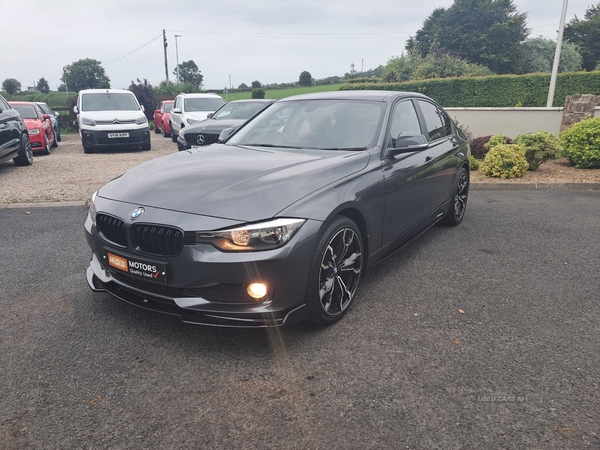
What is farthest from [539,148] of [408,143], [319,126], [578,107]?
[319,126]

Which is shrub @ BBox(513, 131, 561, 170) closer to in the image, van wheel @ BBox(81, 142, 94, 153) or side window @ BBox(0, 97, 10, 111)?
side window @ BBox(0, 97, 10, 111)


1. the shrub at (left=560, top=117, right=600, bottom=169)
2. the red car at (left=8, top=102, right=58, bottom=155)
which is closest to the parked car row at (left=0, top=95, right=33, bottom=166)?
the red car at (left=8, top=102, right=58, bottom=155)

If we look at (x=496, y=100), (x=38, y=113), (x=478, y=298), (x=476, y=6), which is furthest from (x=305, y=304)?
(x=476, y=6)

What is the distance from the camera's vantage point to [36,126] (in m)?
13.1

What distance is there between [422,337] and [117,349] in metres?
2.00

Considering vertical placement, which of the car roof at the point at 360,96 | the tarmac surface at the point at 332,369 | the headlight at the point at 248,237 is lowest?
the tarmac surface at the point at 332,369

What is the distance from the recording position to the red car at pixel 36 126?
13.1 meters

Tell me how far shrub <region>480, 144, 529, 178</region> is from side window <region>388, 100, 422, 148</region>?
16.7ft

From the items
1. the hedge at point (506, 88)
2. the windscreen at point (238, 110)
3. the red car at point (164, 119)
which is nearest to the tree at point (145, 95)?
the red car at point (164, 119)

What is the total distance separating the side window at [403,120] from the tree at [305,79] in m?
70.9

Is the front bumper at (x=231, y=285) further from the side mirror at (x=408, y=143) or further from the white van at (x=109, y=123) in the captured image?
the white van at (x=109, y=123)

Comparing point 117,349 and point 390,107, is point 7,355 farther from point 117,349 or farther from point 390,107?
point 390,107

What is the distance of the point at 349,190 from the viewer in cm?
333

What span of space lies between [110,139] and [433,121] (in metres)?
10.9
